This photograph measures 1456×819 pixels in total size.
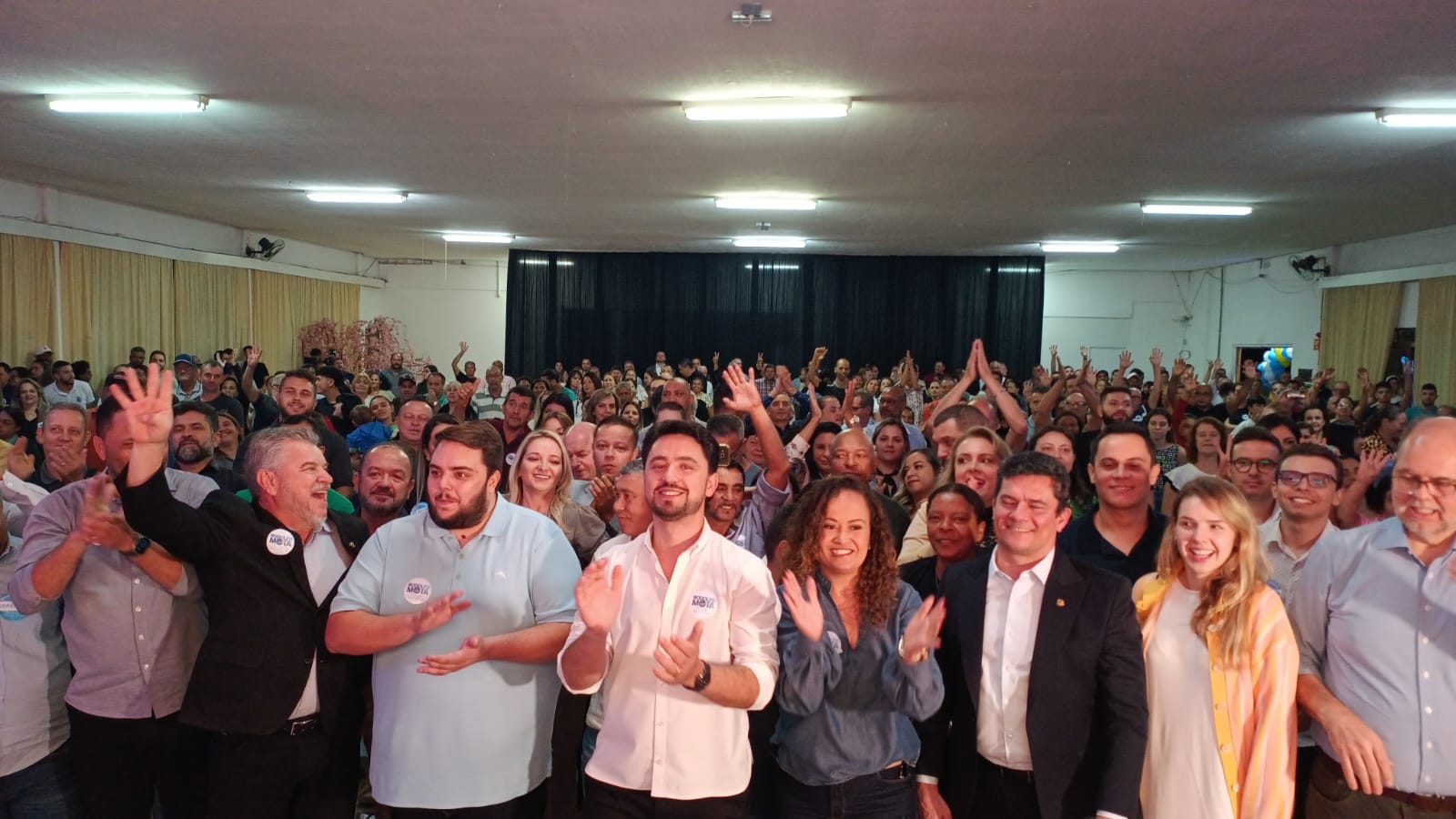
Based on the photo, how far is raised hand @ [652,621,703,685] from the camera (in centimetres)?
212

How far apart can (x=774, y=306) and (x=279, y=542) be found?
15.4 m

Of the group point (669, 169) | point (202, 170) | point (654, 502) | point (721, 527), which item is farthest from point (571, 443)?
point (202, 170)

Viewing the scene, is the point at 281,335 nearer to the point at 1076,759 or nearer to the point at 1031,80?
the point at 1031,80

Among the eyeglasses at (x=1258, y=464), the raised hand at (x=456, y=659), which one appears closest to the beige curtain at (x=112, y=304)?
the raised hand at (x=456, y=659)

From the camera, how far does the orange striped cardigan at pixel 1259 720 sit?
2.34m

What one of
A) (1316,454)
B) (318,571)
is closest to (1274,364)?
(1316,454)

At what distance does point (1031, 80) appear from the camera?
5.80 metres

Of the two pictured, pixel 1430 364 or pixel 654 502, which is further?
pixel 1430 364

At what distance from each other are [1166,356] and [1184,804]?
732 inches

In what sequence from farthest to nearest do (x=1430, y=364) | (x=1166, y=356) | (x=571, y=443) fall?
(x=1166, y=356)
(x=1430, y=364)
(x=571, y=443)

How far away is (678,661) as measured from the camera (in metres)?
2.11

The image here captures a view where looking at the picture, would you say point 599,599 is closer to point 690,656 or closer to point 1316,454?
point 690,656

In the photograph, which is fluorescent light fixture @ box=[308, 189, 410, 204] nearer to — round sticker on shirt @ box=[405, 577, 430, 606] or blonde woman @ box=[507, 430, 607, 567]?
blonde woman @ box=[507, 430, 607, 567]

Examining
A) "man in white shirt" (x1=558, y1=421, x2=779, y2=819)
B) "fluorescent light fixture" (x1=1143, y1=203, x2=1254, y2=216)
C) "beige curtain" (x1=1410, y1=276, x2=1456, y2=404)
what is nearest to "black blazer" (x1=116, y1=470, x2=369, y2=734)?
"man in white shirt" (x1=558, y1=421, x2=779, y2=819)
